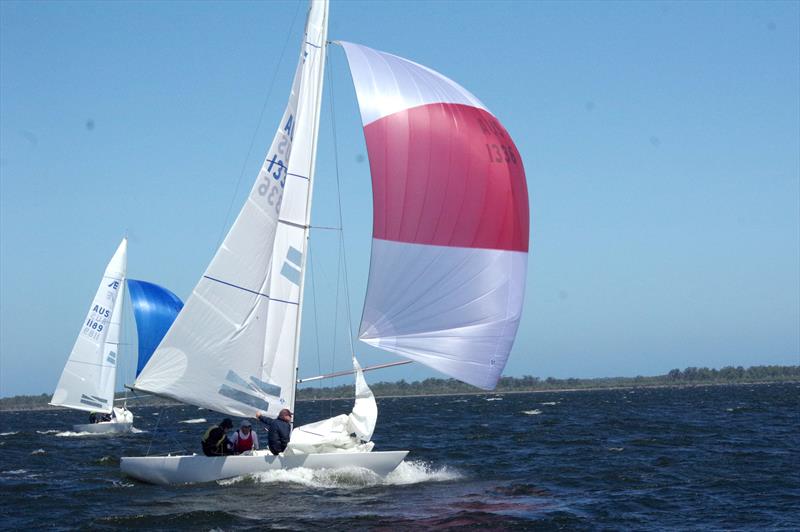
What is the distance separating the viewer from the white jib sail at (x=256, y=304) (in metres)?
16.8

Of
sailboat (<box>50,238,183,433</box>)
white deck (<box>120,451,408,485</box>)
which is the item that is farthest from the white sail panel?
sailboat (<box>50,238,183,433</box>)

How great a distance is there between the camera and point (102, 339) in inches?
1505

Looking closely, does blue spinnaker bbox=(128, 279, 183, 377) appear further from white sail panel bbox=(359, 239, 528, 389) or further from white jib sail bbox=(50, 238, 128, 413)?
white sail panel bbox=(359, 239, 528, 389)

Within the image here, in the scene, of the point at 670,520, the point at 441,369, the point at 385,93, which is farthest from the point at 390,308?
the point at 670,520

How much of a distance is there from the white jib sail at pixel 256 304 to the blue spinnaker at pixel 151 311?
51.1 ft

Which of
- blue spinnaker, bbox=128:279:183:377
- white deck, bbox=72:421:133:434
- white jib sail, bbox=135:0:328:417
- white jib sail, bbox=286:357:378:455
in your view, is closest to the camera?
white jib sail, bbox=286:357:378:455

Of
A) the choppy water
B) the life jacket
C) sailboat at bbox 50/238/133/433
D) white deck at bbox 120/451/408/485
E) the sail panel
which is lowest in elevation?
the choppy water

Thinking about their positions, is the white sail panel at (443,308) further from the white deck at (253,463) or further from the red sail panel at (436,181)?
the white deck at (253,463)

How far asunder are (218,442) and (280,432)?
1286mm

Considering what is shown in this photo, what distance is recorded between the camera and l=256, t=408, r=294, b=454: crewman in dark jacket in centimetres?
1636

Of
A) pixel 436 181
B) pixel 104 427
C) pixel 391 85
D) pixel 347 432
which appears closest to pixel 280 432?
pixel 347 432

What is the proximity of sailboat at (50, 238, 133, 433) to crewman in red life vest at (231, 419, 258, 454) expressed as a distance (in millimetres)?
22401

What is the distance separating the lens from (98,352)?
3809 cm

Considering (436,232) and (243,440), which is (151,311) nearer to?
(243,440)
